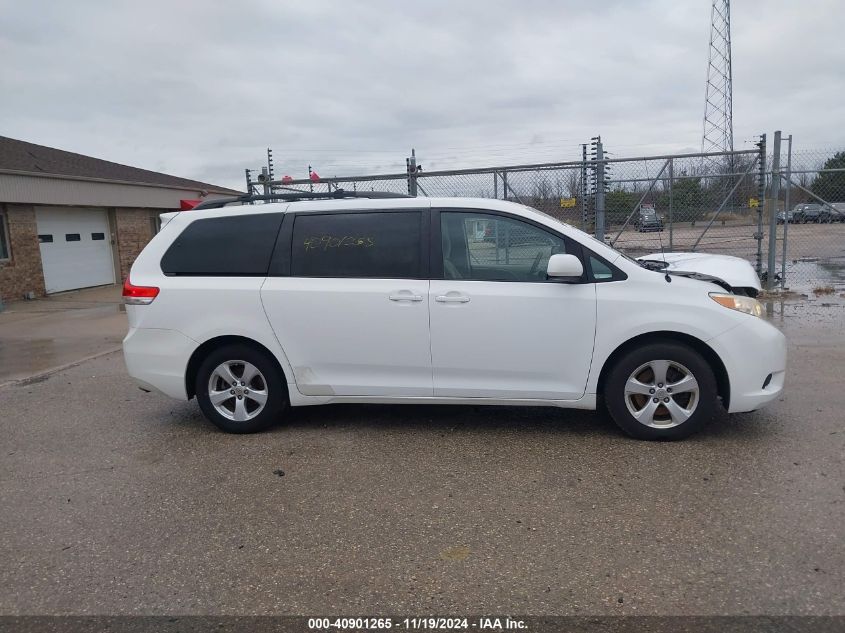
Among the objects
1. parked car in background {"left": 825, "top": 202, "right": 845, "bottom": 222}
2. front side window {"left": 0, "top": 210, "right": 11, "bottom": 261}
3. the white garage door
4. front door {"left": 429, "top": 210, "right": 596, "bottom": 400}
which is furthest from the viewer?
the white garage door

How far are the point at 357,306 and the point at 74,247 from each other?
15.4 m

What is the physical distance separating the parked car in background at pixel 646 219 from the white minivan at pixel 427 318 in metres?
5.85

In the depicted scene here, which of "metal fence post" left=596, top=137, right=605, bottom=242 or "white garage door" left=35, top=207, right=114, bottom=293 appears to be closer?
"metal fence post" left=596, top=137, right=605, bottom=242

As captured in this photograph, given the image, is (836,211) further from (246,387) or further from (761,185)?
(246,387)

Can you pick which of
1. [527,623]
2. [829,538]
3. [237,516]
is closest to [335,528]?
[237,516]

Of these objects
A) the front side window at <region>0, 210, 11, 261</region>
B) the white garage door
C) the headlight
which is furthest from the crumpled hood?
the white garage door

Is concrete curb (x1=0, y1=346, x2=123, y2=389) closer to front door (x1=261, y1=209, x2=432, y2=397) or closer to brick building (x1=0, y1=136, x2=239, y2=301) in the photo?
front door (x1=261, y1=209, x2=432, y2=397)

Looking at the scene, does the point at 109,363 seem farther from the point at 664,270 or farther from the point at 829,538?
the point at 829,538

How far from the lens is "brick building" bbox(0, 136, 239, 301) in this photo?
15.4 meters

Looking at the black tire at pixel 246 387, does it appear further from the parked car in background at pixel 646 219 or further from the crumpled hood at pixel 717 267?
the parked car in background at pixel 646 219

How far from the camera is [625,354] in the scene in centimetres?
466

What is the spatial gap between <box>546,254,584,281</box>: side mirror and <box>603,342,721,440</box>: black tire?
2.27 ft

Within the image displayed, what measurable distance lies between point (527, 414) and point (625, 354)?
43.6 inches

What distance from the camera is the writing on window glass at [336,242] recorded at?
16.4 ft
